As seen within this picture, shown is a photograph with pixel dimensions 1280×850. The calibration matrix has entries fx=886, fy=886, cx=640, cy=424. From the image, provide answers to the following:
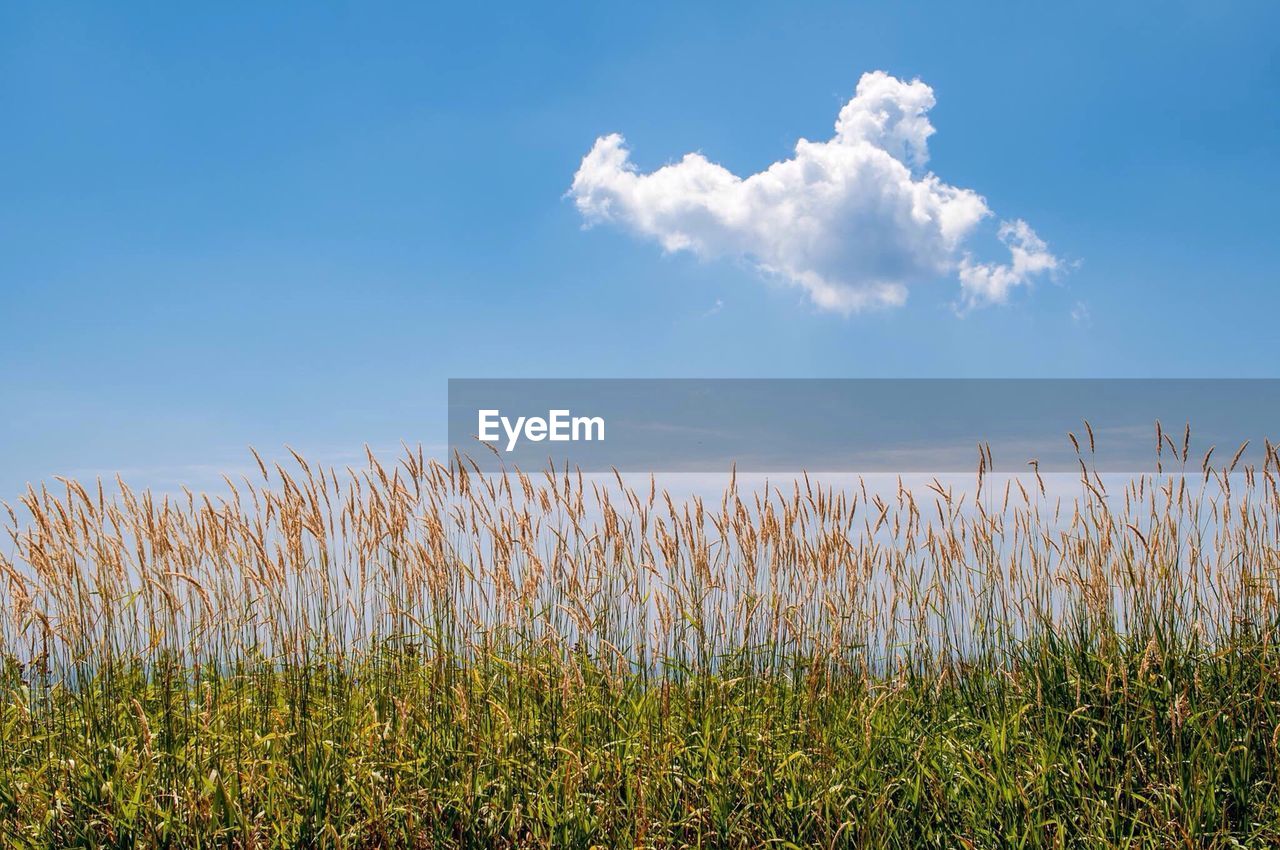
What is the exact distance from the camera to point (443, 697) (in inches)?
159

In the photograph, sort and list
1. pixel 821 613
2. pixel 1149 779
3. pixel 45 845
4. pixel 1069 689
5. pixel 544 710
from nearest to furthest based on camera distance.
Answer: pixel 45 845, pixel 1149 779, pixel 544 710, pixel 1069 689, pixel 821 613

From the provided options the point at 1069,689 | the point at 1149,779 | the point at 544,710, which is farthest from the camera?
the point at 1069,689

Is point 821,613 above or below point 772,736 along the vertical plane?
above

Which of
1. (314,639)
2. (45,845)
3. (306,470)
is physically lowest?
(45,845)

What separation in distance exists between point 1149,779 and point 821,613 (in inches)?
61.5

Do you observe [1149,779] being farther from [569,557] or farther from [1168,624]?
[569,557]

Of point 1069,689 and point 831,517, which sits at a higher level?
point 831,517

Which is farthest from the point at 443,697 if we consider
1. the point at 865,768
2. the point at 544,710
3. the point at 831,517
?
the point at 831,517

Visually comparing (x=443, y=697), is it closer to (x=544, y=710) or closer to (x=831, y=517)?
(x=544, y=710)

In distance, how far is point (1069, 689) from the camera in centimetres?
429

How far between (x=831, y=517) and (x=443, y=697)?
2164 millimetres

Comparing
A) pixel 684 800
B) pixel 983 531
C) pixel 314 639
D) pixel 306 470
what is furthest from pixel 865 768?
pixel 306 470

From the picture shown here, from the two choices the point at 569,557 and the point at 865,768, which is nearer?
the point at 865,768

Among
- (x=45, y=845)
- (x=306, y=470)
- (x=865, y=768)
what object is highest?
(x=306, y=470)
